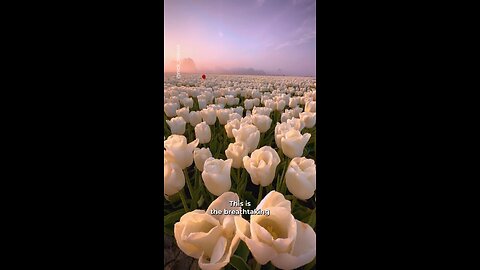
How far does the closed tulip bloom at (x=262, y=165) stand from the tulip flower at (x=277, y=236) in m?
0.11

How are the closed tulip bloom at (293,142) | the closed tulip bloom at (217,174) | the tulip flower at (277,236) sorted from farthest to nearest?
Answer: the closed tulip bloom at (293,142) < the closed tulip bloom at (217,174) < the tulip flower at (277,236)

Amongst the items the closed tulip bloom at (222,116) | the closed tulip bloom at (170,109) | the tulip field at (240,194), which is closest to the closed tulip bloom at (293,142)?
the tulip field at (240,194)

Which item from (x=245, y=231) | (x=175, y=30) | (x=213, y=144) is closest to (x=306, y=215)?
(x=245, y=231)

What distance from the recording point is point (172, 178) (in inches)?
21.9

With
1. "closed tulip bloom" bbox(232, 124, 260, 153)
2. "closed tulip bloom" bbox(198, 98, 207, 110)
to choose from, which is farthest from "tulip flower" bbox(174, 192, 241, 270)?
"closed tulip bloom" bbox(198, 98, 207, 110)

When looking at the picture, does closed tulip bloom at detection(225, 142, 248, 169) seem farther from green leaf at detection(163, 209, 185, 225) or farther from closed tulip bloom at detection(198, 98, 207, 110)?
closed tulip bloom at detection(198, 98, 207, 110)

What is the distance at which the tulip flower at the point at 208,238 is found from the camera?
0.41m

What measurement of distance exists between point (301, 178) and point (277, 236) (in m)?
0.12

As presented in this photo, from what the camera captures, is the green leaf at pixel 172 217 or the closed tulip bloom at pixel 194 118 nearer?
the green leaf at pixel 172 217

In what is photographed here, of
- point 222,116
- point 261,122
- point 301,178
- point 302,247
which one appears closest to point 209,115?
point 222,116

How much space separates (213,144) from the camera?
31.7 inches

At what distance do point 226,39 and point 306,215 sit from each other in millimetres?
394

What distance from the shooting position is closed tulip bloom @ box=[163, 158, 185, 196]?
55 cm

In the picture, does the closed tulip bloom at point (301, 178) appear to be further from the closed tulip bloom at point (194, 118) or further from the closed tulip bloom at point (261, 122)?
the closed tulip bloom at point (194, 118)
